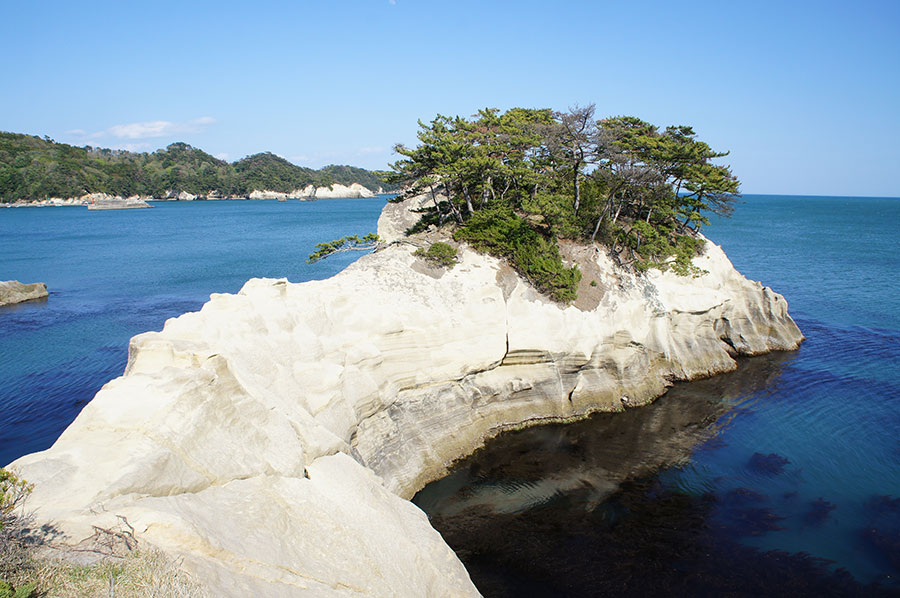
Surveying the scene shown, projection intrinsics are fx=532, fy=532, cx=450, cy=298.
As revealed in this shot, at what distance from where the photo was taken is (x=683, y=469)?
19.5 meters

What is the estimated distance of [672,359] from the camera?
27.0 meters

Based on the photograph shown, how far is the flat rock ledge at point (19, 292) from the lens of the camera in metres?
41.5

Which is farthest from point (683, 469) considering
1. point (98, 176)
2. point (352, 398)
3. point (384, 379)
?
point (98, 176)

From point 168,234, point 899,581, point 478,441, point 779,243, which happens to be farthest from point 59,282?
point 779,243

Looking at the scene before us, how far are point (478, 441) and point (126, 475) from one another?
525 inches

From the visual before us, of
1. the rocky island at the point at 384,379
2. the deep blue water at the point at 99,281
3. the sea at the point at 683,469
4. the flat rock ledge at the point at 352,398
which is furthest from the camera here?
the deep blue water at the point at 99,281

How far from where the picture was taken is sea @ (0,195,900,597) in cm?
1446

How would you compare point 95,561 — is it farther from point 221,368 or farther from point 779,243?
point 779,243

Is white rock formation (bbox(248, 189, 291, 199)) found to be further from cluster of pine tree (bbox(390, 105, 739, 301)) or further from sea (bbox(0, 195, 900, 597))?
cluster of pine tree (bbox(390, 105, 739, 301))

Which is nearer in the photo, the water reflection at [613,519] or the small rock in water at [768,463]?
the water reflection at [613,519]

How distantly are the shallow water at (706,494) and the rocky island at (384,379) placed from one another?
1.80 meters

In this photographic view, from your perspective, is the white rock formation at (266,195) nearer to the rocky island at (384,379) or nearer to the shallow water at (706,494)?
the rocky island at (384,379)

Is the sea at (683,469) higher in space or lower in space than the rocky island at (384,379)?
lower

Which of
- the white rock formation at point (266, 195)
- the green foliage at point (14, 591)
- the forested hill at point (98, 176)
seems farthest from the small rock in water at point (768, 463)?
the white rock formation at point (266, 195)
